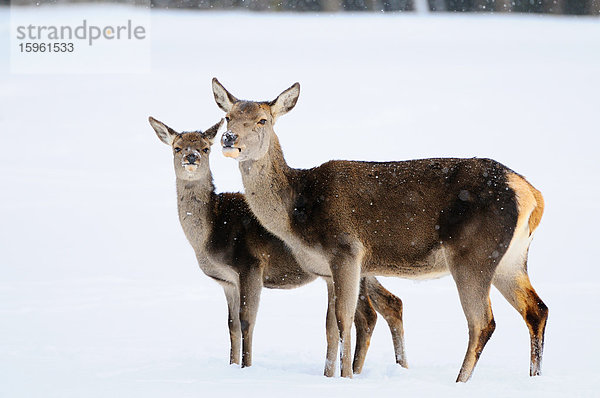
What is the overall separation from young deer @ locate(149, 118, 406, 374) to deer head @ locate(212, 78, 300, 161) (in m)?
1.17

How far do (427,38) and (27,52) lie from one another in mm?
15558

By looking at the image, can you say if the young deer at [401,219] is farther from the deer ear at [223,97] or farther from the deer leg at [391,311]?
the deer leg at [391,311]

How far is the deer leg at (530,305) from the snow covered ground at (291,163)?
1.09 ft

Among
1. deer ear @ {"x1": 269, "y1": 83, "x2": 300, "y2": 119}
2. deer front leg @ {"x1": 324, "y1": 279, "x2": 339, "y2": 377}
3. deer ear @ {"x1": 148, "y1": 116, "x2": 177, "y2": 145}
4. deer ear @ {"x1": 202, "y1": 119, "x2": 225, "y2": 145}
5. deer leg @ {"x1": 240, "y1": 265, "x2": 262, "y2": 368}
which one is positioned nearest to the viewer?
deer front leg @ {"x1": 324, "y1": 279, "x2": 339, "y2": 377}

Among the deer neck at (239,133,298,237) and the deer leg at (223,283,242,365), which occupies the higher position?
the deer neck at (239,133,298,237)

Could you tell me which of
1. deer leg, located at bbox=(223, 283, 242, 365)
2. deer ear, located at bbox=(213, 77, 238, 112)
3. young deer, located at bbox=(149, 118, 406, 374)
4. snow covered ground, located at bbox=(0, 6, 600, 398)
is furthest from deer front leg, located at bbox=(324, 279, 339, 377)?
deer ear, located at bbox=(213, 77, 238, 112)

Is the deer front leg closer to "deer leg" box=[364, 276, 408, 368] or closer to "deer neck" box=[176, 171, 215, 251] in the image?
"deer leg" box=[364, 276, 408, 368]

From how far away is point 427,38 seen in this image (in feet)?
117

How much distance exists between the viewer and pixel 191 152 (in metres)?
10.1

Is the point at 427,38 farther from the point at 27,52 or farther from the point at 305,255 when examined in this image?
the point at 305,255

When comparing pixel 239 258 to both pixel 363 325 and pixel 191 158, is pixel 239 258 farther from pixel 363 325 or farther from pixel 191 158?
pixel 363 325
